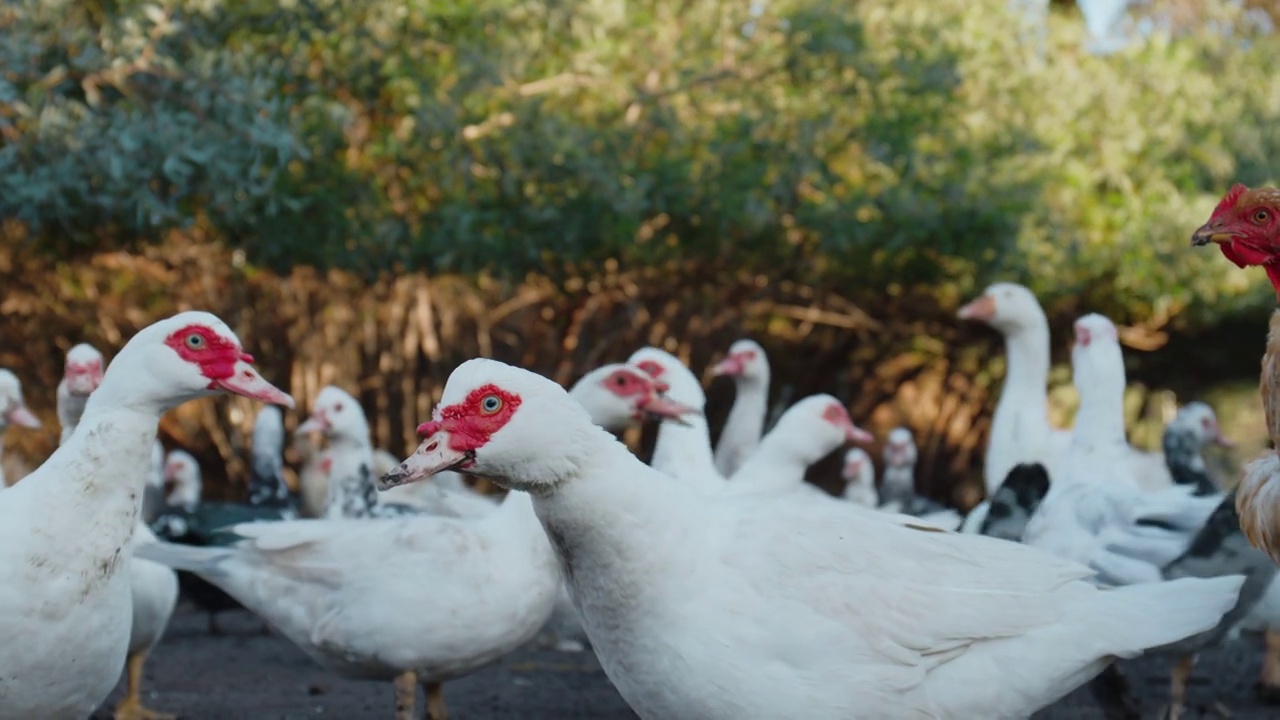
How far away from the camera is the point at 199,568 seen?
555 centimetres

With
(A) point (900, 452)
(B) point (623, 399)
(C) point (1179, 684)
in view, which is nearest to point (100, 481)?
(B) point (623, 399)

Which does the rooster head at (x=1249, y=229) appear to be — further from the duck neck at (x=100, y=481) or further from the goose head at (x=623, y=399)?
the duck neck at (x=100, y=481)

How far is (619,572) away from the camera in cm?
339

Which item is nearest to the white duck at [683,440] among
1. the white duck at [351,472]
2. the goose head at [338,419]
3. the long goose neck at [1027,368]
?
the white duck at [351,472]

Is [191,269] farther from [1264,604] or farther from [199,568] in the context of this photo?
[1264,604]

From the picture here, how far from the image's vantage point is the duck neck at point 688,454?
6520 mm

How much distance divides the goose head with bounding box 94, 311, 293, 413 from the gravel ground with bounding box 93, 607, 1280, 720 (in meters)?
2.33

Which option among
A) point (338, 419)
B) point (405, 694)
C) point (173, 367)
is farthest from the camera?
point (338, 419)

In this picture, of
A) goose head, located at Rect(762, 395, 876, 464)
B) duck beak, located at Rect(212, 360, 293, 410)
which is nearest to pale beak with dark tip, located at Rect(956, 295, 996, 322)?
goose head, located at Rect(762, 395, 876, 464)

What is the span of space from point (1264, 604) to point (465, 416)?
11.7 feet

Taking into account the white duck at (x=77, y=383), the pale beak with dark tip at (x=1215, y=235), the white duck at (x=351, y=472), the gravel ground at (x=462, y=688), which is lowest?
the gravel ground at (x=462, y=688)

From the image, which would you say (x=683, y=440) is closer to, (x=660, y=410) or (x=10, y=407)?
(x=660, y=410)

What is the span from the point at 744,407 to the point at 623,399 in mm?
3388

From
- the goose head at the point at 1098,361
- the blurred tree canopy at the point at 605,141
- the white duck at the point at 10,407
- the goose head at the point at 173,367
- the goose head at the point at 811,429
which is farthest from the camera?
the blurred tree canopy at the point at 605,141
